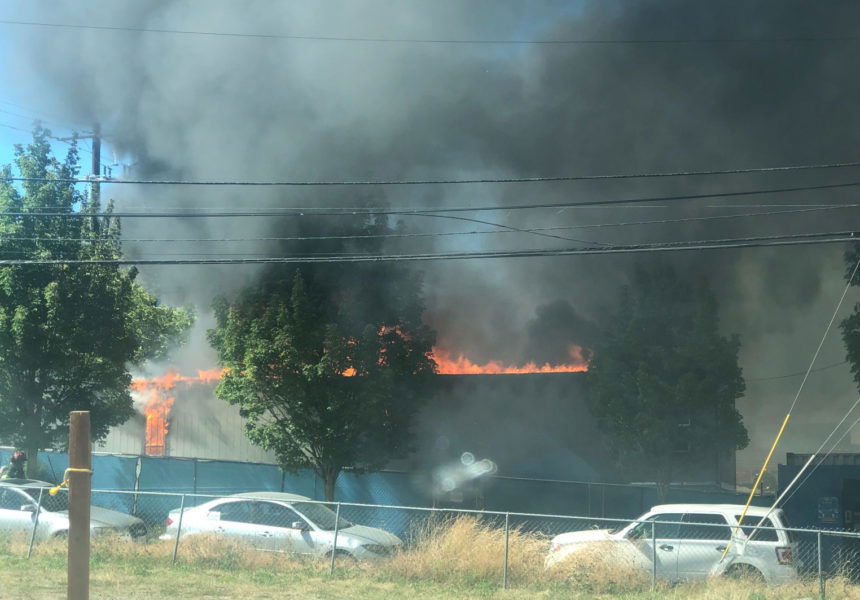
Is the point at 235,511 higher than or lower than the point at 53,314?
lower

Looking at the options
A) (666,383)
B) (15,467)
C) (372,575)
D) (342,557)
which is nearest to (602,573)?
(372,575)

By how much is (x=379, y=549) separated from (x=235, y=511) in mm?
2304

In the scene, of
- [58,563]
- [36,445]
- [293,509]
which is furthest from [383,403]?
[58,563]

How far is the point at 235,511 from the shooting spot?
42.1ft

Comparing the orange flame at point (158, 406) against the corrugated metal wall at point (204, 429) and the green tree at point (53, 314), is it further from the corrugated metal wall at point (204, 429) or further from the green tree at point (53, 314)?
the green tree at point (53, 314)

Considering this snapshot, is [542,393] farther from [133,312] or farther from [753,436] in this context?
[133,312]

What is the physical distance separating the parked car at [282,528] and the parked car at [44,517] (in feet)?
2.83

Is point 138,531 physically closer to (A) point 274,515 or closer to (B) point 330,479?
(A) point 274,515

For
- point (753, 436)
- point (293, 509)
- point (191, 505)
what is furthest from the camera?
point (753, 436)

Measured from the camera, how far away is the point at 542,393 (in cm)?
2530

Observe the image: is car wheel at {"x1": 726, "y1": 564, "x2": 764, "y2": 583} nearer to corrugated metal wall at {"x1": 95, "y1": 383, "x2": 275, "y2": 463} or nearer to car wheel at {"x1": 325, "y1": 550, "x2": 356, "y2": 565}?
car wheel at {"x1": 325, "y1": 550, "x2": 356, "y2": 565}

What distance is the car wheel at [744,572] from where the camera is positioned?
35.4ft

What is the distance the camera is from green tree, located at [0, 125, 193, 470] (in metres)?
16.5

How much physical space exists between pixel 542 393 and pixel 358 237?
8403 mm
